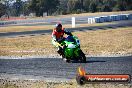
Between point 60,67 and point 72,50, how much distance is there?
1576 millimetres

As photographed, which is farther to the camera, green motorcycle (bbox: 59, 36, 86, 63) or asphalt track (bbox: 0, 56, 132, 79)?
green motorcycle (bbox: 59, 36, 86, 63)

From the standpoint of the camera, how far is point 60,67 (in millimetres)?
12961

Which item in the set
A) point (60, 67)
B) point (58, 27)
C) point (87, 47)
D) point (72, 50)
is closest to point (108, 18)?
point (87, 47)

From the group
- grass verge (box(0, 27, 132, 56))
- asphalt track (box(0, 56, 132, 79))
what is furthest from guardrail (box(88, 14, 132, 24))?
asphalt track (box(0, 56, 132, 79))

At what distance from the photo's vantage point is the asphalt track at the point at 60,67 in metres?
11.5

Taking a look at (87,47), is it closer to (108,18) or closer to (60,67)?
(60,67)

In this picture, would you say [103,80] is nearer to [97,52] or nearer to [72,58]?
[72,58]

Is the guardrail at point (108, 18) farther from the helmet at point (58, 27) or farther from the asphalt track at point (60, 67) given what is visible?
the asphalt track at point (60, 67)

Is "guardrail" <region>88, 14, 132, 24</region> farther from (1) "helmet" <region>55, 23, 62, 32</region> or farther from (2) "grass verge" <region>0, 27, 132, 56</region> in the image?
(1) "helmet" <region>55, 23, 62, 32</region>

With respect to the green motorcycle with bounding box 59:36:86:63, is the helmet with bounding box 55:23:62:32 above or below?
above

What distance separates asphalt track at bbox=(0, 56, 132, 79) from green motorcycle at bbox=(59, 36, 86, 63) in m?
0.38

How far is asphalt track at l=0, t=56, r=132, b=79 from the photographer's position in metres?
11.5

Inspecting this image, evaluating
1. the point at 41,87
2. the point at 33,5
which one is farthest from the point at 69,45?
the point at 33,5

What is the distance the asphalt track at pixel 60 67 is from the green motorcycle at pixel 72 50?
0.38 metres
